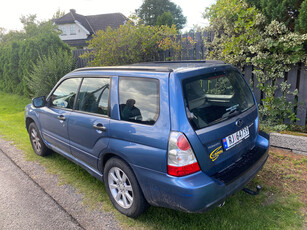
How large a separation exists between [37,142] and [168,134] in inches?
142

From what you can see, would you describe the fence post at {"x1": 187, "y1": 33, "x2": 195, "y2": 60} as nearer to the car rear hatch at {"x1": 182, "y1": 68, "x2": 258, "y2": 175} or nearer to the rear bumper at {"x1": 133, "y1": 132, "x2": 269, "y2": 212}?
the car rear hatch at {"x1": 182, "y1": 68, "x2": 258, "y2": 175}

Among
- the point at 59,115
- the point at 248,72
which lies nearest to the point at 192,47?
the point at 248,72

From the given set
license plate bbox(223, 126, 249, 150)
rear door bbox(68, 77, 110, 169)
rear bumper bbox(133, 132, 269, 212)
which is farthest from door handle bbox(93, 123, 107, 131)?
license plate bbox(223, 126, 249, 150)

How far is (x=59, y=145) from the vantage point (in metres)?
4.04

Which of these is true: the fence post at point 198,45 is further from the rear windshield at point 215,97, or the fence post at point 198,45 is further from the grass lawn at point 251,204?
the rear windshield at point 215,97

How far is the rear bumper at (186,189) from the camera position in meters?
2.22

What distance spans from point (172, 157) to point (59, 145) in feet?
8.11

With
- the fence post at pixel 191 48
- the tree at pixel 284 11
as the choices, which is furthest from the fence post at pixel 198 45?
the tree at pixel 284 11

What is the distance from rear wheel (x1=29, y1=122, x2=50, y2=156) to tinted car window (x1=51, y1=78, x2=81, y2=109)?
3.27 feet

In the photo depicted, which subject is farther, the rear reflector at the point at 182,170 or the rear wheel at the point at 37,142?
the rear wheel at the point at 37,142

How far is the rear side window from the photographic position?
8.26 feet

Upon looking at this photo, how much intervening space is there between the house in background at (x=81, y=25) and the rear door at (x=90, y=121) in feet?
114

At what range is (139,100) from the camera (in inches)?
106

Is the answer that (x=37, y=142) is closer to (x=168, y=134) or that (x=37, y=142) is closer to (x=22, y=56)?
(x=168, y=134)
